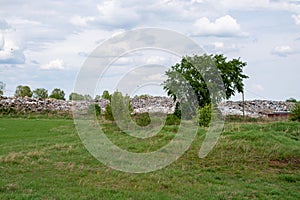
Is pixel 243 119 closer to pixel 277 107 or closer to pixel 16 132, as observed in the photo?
pixel 277 107

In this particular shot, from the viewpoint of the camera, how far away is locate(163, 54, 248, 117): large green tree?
31.4m

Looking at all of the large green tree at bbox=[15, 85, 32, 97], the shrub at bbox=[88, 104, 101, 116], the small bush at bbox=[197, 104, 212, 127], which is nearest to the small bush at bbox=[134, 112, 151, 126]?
the small bush at bbox=[197, 104, 212, 127]

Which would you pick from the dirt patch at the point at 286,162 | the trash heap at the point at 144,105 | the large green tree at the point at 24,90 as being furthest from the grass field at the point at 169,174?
the large green tree at the point at 24,90

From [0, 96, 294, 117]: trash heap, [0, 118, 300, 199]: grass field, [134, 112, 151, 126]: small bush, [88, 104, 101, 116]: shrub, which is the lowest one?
[0, 118, 300, 199]: grass field

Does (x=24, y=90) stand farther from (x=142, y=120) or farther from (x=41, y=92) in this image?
(x=142, y=120)

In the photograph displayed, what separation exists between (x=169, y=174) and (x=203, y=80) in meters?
23.9

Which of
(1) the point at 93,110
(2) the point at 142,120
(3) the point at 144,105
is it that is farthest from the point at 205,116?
(3) the point at 144,105

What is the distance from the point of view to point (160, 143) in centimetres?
1304

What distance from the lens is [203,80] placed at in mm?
32094

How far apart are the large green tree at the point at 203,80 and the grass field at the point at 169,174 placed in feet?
59.4

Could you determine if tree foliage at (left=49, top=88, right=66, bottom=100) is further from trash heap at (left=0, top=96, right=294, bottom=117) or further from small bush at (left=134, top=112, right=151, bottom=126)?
small bush at (left=134, top=112, right=151, bottom=126)

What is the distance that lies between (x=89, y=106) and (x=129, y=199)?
804 inches

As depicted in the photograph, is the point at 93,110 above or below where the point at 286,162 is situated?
above

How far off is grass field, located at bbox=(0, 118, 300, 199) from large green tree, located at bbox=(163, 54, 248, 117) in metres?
18.1
